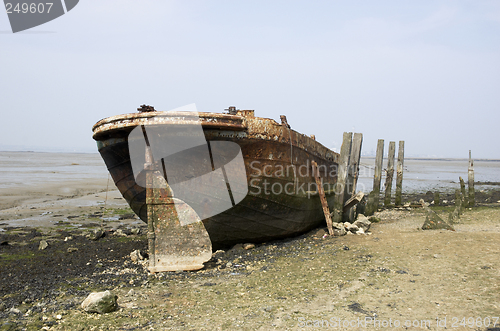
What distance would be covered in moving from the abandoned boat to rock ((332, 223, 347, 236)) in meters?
0.82

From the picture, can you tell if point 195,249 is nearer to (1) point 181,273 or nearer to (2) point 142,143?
(1) point 181,273

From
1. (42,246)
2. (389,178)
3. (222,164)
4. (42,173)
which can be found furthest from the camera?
(42,173)

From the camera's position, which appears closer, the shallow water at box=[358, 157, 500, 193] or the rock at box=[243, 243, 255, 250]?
the rock at box=[243, 243, 255, 250]

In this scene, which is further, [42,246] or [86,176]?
[86,176]

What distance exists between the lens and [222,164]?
5535mm

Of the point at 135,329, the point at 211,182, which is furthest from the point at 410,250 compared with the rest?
the point at 135,329

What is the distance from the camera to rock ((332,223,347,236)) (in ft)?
22.9

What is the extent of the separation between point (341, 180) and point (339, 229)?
3.83 ft

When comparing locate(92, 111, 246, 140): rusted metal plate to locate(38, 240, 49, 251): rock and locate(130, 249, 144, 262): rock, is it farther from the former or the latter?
locate(38, 240, 49, 251): rock

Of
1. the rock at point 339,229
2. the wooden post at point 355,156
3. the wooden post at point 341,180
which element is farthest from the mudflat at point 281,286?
the wooden post at point 355,156

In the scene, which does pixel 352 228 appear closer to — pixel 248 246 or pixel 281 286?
pixel 248 246

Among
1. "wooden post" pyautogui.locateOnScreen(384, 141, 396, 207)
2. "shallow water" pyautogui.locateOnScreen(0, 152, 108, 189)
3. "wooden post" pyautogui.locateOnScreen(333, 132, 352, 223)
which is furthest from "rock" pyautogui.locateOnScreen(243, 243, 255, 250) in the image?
"shallow water" pyautogui.locateOnScreen(0, 152, 108, 189)

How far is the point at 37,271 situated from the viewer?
527 cm

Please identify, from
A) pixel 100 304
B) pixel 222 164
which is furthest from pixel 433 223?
pixel 100 304
